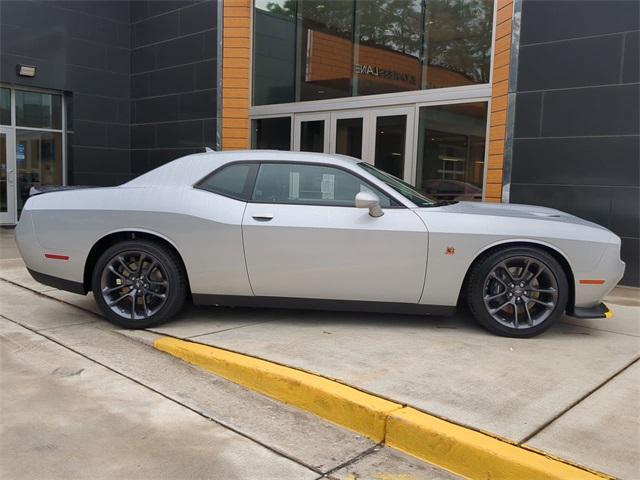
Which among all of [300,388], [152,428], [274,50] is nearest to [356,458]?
[300,388]

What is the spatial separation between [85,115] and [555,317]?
11.8 m

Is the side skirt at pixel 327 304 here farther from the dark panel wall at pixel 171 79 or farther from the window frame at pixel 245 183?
the dark panel wall at pixel 171 79

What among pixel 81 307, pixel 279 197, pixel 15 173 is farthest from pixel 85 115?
pixel 279 197

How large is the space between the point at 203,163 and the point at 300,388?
2373mm

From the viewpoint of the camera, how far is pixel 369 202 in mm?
4379

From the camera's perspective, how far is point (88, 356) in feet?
14.1

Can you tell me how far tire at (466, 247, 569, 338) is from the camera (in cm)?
445

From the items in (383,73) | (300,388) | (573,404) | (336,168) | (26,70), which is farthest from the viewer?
(26,70)

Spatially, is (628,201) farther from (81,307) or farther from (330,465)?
(81,307)

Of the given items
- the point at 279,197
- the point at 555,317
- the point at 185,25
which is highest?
the point at 185,25

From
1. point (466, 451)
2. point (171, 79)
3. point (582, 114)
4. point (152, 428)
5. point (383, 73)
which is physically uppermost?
point (171, 79)

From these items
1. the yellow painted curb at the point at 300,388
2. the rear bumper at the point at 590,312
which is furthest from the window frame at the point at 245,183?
the rear bumper at the point at 590,312

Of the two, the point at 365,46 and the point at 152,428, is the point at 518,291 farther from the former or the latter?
the point at 365,46

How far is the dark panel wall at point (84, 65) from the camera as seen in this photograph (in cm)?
1200
